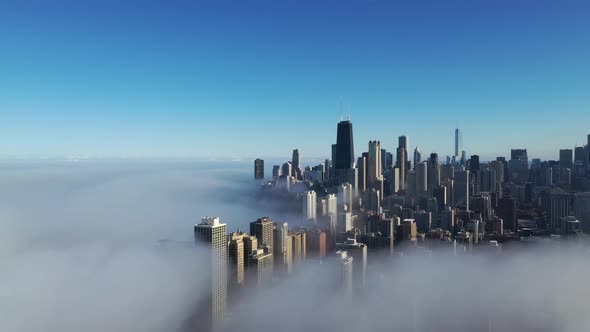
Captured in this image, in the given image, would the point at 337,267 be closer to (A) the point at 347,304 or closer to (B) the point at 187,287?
(A) the point at 347,304

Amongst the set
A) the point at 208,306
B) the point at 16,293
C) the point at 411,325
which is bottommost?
the point at 411,325

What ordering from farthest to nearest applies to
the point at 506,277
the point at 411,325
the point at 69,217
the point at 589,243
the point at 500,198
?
the point at 500,198 < the point at 589,243 < the point at 506,277 < the point at 69,217 < the point at 411,325

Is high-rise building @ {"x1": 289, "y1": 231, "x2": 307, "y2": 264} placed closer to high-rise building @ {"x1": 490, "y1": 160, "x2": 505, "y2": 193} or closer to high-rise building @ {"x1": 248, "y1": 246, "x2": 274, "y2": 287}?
high-rise building @ {"x1": 248, "y1": 246, "x2": 274, "y2": 287}

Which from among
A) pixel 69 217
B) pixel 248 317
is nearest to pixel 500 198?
pixel 248 317

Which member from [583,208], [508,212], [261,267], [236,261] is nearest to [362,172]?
[508,212]

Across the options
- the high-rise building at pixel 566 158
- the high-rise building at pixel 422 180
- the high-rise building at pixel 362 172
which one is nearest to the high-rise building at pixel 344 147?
the high-rise building at pixel 362 172

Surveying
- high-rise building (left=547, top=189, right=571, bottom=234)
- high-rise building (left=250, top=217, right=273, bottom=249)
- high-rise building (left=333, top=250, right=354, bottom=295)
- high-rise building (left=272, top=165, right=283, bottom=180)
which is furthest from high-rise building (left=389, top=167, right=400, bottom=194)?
high-rise building (left=250, top=217, right=273, bottom=249)

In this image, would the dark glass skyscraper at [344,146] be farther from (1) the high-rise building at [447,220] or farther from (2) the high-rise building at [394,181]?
(1) the high-rise building at [447,220]
